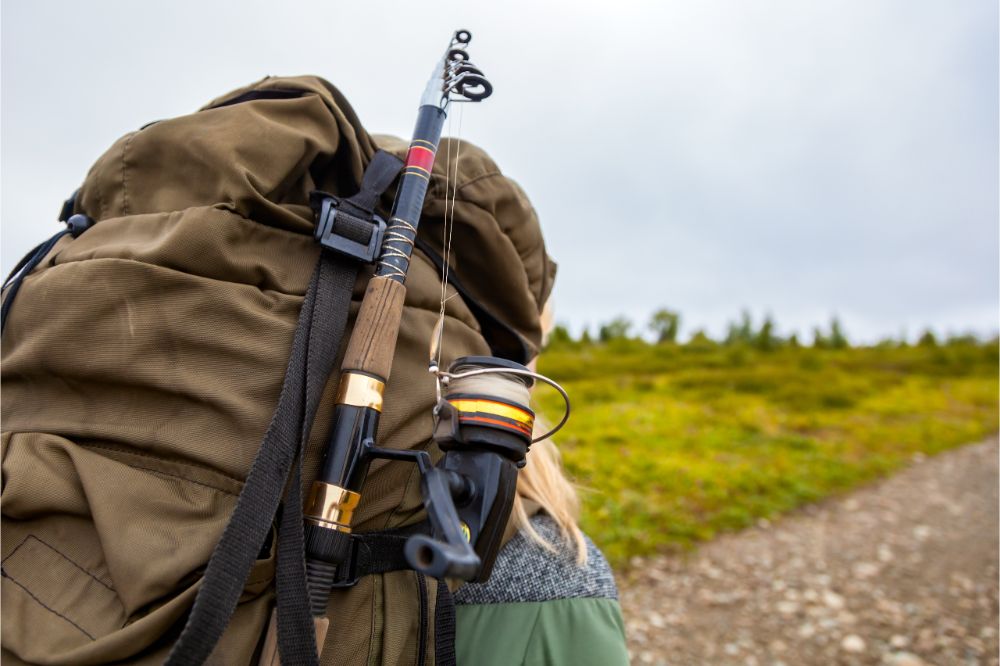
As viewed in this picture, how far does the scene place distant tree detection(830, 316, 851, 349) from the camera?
1791 centimetres

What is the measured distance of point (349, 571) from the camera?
1583 mm

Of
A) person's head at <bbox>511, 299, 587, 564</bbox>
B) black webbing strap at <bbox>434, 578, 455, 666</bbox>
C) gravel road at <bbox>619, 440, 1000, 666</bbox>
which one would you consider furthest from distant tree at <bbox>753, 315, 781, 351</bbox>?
black webbing strap at <bbox>434, 578, 455, 666</bbox>

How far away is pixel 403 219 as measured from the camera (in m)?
1.78

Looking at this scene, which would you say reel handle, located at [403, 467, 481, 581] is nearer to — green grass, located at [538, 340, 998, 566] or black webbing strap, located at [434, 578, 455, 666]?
black webbing strap, located at [434, 578, 455, 666]

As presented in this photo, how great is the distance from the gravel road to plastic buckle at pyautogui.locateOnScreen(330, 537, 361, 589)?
3452 millimetres

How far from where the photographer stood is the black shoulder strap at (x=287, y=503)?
127cm

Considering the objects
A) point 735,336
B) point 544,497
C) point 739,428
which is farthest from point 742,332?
point 544,497

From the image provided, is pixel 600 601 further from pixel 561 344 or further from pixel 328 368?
pixel 561 344

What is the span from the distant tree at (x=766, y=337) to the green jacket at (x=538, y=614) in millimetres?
16324

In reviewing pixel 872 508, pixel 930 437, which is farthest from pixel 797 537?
pixel 930 437

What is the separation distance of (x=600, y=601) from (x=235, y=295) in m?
1.38

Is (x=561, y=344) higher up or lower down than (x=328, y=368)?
higher up

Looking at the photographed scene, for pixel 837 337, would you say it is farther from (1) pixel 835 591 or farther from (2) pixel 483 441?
(2) pixel 483 441

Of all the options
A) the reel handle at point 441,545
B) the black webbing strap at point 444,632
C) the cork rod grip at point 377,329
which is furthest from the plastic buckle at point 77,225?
the black webbing strap at point 444,632
